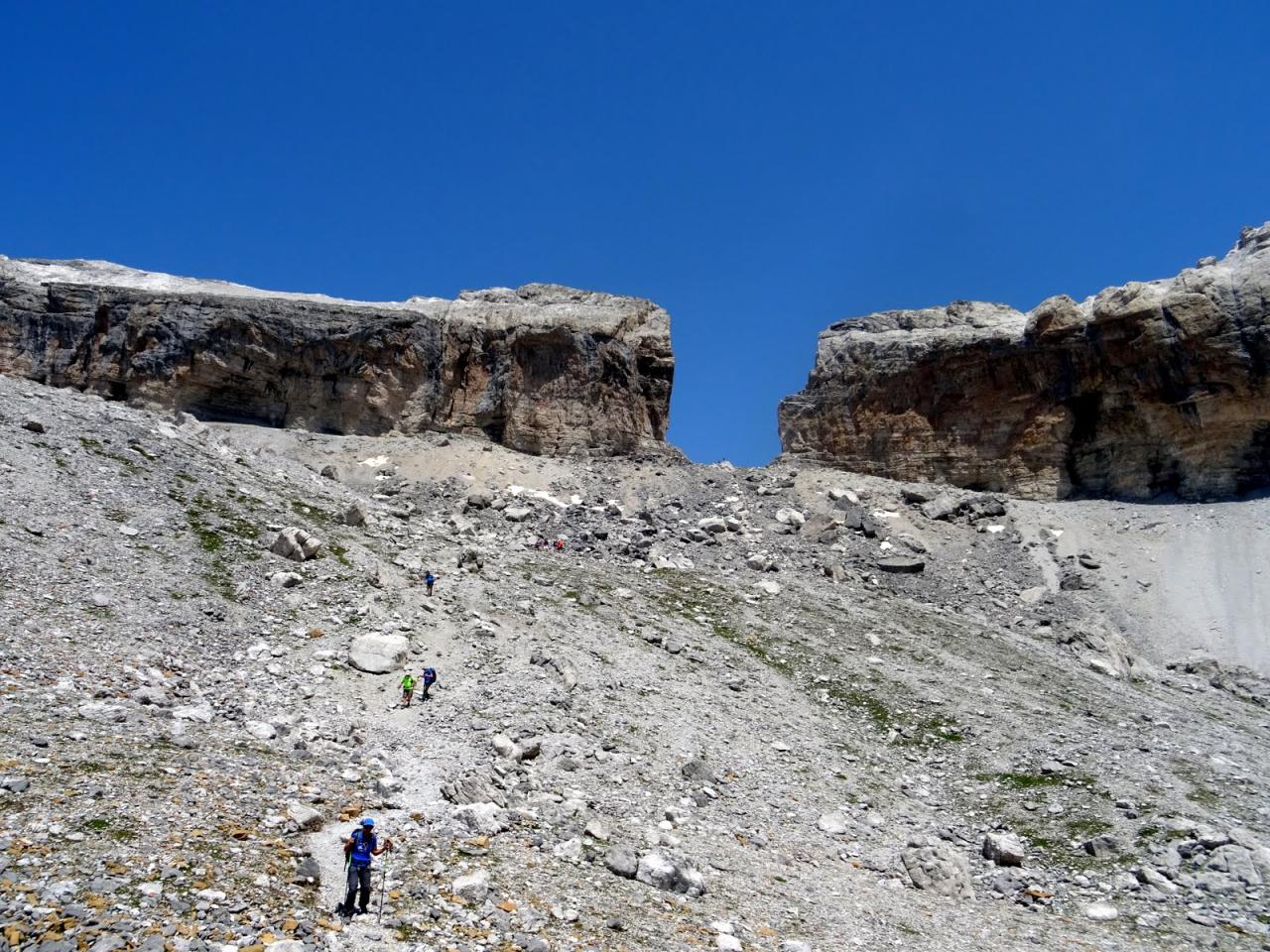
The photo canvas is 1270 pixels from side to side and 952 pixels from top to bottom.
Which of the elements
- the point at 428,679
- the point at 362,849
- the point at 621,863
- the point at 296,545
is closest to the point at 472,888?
the point at 362,849

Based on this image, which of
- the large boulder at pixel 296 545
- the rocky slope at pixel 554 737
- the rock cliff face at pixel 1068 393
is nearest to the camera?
the rocky slope at pixel 554 737

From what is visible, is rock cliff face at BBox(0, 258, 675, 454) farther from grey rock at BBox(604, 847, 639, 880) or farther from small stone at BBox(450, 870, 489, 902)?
small stone at BBox(450, 870, 489, 902)

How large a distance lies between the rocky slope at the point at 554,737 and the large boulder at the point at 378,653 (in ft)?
0.55

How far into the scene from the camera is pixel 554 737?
63.5 feet

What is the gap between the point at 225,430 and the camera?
4494 cm

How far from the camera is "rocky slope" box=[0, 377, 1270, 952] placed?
1246cm

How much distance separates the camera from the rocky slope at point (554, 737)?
40.9 ft

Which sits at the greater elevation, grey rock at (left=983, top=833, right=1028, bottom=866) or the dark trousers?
grey rock at (left=983, top=833, right=1028, bottom=866)

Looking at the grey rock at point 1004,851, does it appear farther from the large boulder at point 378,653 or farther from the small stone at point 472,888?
the large boulder at point 378,653

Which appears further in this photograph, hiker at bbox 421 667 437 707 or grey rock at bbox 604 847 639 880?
hiker at bbox 421 667 437 707

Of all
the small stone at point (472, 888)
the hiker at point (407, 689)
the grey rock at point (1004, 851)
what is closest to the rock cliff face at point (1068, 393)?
the grey rock at point (1004, 851)

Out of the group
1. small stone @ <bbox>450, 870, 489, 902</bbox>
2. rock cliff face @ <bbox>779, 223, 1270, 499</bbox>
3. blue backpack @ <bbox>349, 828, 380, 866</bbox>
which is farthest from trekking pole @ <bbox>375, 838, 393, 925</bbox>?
rock cliff face @ <bbox>779, 223, 1270, 499</bbox>

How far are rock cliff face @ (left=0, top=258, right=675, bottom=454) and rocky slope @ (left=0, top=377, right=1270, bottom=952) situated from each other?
9906mm

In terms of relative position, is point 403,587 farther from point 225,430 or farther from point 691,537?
point 225,430
